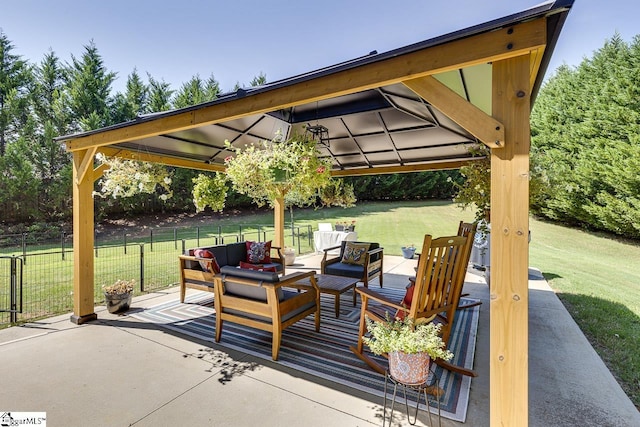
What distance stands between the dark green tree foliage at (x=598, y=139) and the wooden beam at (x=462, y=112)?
37.9 feet

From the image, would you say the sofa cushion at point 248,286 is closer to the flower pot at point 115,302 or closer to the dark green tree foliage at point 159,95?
the flower pot at point 115,302

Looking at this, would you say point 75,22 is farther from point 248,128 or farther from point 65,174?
point 65,174

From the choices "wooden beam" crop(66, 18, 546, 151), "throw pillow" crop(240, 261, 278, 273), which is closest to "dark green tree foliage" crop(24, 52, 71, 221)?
"throw pillow" crop(240, 261, 278, 273)

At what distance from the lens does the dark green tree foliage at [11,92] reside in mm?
13258

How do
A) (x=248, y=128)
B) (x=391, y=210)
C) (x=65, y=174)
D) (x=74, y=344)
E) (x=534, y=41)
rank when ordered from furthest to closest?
(x=391, y=210) < (x=65, y=174) < (x=248, y=128) < (x=74, y=344) < (x=534, y=41)

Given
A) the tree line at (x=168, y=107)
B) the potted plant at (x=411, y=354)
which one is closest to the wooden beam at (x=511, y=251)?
the potted plant at (x=411, y=354)

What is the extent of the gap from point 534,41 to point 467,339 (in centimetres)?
326

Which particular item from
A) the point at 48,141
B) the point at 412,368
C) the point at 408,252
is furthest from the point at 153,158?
the point at 48,141

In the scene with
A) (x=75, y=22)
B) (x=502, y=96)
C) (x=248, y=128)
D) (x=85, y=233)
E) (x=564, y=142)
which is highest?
(x=75, y=22)

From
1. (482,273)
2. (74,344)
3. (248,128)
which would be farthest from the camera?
(482,273)

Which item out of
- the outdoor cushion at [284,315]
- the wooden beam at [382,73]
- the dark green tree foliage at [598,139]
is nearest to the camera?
the wooden beam at [382,73]

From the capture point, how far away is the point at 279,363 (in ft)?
10.0

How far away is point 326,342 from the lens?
3.53 metres

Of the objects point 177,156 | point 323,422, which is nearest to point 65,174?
point 177,156
